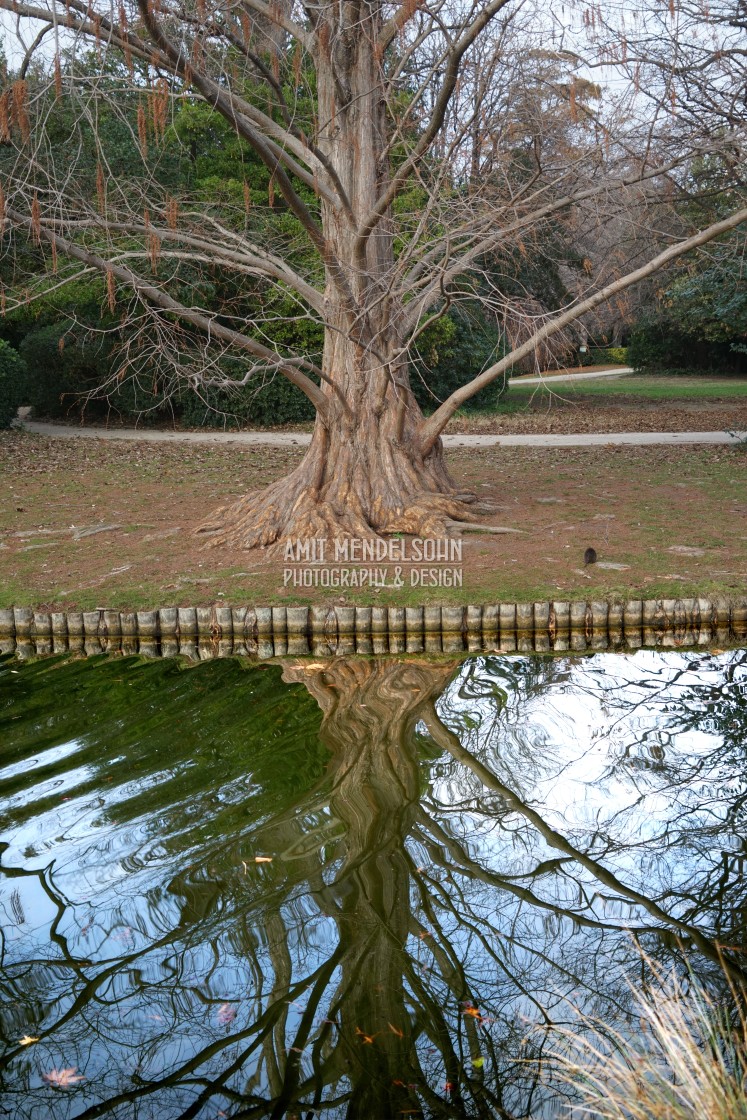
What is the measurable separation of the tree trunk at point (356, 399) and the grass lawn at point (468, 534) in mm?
554

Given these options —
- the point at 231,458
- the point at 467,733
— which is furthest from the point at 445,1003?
the point at 231,458

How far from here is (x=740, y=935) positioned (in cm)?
404

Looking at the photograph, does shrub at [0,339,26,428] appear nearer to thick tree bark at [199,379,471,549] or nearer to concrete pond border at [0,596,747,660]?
thick tree bark at [199,379,471,549]

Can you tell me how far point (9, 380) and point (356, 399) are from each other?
11.8 meters

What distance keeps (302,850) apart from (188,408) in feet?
57.4

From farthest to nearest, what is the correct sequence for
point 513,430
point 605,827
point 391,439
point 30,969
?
point 513,430 < point 391,439 < point 605,827 < point 30,969

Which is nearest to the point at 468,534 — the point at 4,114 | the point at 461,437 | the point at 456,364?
the point at 4,114

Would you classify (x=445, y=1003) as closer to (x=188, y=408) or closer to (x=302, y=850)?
(x=302, y=850)

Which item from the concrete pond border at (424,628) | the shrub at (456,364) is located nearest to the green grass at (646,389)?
the shrub at (456,364)

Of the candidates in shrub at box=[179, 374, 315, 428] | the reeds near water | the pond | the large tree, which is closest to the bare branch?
the large tree

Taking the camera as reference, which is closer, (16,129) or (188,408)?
(16,129)

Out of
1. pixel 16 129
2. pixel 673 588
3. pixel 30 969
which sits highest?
pixel 16 129

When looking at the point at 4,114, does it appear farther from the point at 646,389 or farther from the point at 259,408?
the point at 646,389

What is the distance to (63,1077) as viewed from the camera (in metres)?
3.41
